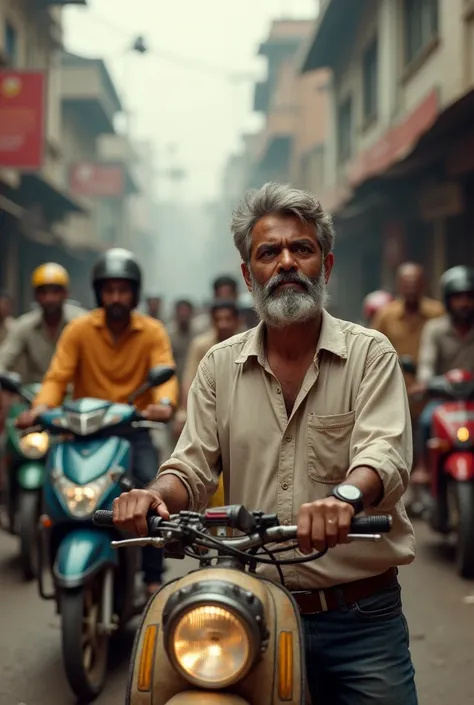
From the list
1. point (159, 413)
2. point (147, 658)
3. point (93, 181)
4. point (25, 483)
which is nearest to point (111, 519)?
point (147, 658)

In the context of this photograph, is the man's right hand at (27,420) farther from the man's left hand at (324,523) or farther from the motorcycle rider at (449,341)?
the motorcycle rider at (449,341)

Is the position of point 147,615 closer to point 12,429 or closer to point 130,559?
point 130,559

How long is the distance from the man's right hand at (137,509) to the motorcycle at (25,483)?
399 centimetres

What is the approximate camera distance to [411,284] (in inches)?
348

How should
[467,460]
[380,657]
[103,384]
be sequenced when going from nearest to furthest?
[380,657] → [103,384] → [467,460]

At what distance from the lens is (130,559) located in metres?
4.91

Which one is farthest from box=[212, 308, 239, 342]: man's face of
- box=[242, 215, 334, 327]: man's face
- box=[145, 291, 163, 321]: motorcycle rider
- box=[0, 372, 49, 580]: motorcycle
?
box=[145, 291, 163, 321]: motorcycle rider

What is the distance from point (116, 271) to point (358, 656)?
3435 mm

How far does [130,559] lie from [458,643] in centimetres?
167

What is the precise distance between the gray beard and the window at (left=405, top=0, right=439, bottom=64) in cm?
1272

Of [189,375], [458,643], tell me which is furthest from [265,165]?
[458,643]

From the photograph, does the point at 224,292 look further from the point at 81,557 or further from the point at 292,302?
the point at 292,302

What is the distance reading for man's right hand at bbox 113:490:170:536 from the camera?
7.47 feet

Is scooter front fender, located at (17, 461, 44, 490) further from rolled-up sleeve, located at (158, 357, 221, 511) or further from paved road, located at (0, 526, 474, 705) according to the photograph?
rolled-up sleeve, located at (158, 357, 221, 511)
